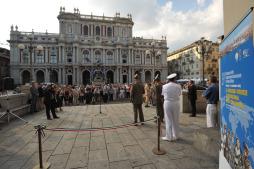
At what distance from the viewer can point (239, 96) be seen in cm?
198

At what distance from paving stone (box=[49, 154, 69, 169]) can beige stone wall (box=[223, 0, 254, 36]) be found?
4182mm

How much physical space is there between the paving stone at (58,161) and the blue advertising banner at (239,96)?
3.29 metres

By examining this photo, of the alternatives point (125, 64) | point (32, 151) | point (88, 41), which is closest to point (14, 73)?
point (88, 41)

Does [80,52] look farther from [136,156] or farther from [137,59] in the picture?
[136,156]

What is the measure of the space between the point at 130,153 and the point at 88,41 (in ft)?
183

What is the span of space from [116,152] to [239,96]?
3.43 meters

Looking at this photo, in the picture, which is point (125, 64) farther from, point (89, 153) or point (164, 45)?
point (89, 153)

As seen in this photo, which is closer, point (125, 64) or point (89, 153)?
point (89, 153)

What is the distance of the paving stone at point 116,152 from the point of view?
4.24 meters

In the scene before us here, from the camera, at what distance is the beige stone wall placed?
2.11m

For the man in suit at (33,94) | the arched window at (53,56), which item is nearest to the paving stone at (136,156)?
the man in suit at (33,94)

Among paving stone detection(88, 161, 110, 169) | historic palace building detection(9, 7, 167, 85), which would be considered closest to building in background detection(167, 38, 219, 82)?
historic palace building detection(9, 7, 167, 85)

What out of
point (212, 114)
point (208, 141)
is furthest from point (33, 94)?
point (208, 141)

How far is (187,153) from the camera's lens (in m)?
4.38
